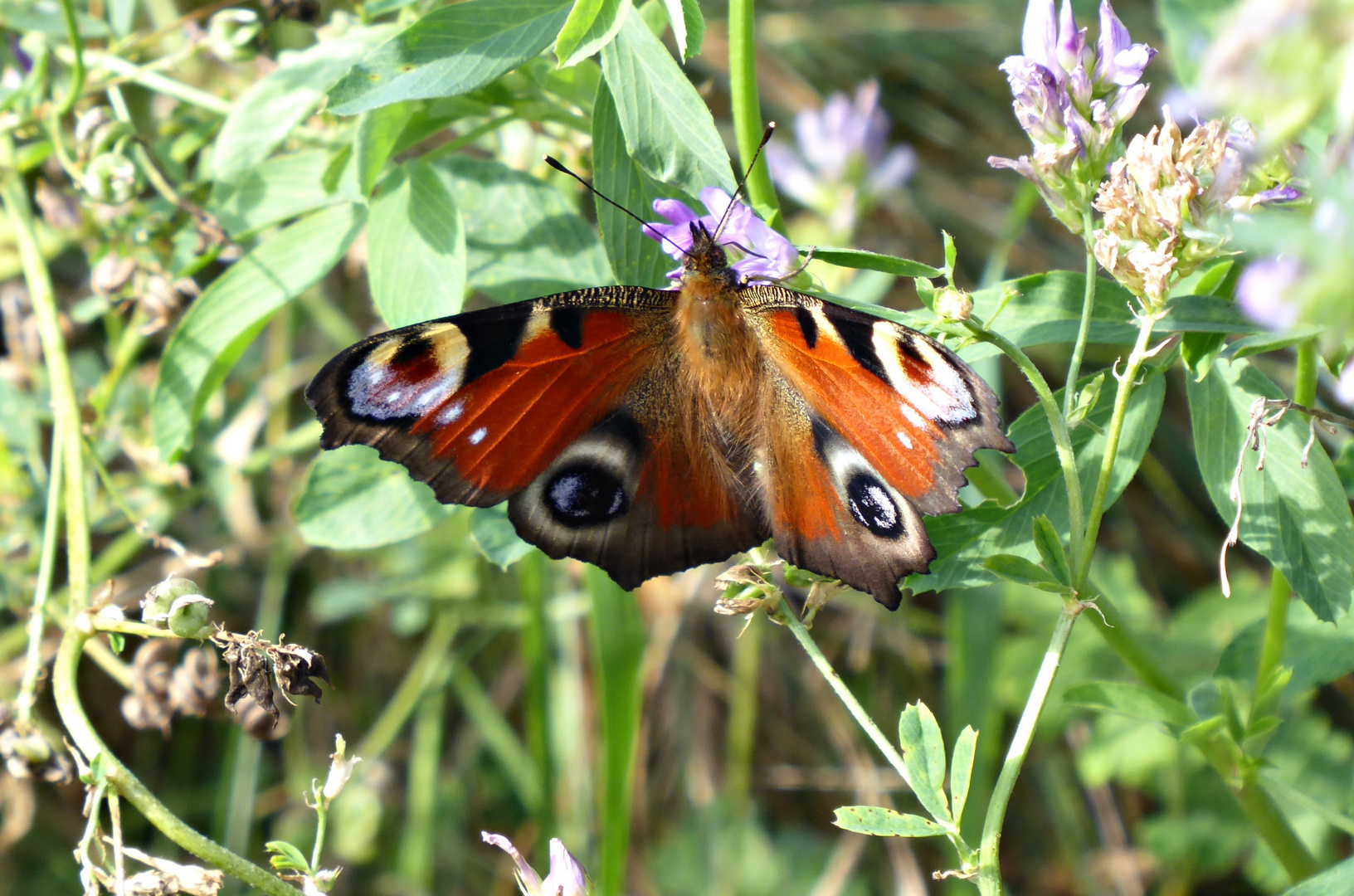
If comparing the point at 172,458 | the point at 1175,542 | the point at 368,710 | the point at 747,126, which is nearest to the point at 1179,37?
the point at 747,126

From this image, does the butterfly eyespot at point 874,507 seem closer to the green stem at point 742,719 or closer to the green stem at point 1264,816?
the green stem at point 1264,816

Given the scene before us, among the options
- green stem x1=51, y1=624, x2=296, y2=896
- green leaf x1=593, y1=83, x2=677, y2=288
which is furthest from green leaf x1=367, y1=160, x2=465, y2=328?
green stem x1=51, y1=624, x2=296, y2=896

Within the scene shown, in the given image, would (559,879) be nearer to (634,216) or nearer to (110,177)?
(634,216)

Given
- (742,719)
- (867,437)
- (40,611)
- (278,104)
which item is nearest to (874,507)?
(867,437)

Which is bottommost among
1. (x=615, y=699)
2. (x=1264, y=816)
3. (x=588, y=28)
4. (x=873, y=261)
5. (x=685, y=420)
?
(x=615, y=699)

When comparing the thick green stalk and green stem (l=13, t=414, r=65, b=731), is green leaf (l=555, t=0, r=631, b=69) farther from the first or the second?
green stem (l=13, t=414, r=65, b=731)

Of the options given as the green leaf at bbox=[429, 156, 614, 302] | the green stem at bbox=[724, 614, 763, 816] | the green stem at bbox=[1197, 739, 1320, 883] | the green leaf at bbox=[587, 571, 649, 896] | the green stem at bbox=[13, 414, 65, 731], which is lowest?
the green stem at bbox=[724, 614, 763, 816]

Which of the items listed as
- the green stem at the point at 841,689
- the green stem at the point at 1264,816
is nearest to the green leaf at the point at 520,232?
the green stem at the point at 841,689
